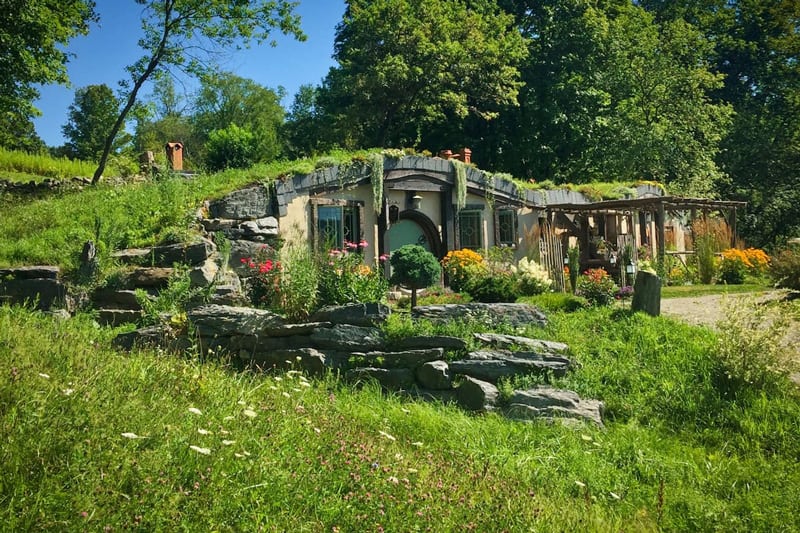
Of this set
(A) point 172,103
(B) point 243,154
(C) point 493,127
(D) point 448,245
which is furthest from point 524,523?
(A) point 172,103

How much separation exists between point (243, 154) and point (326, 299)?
8.24 metres

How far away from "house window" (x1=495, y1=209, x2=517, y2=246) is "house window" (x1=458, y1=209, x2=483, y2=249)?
66 cm

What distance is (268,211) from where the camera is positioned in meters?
11.1

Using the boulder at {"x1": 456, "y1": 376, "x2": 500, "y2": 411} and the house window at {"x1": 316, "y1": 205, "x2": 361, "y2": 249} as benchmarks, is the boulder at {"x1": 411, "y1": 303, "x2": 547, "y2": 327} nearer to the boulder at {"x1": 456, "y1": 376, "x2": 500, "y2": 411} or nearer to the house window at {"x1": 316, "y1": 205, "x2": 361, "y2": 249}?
the boulder at {"x1": 456, "y1": 376, "x2": 500, "y2": 411}

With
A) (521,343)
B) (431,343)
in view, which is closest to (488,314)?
(521,343)

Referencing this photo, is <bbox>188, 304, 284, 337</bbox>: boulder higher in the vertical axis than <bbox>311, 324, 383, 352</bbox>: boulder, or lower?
higher

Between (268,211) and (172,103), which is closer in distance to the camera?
(268,211)

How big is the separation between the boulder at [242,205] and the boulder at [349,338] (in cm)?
443

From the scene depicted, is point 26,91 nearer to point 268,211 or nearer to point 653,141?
point 268,211

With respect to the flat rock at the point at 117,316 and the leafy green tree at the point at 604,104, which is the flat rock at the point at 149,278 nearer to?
the flat rock at the point at 117,316

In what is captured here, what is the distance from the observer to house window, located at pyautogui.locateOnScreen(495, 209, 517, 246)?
15.3 m

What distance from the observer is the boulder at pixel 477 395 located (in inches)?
234

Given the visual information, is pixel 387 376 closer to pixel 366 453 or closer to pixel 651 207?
pixel 366 453

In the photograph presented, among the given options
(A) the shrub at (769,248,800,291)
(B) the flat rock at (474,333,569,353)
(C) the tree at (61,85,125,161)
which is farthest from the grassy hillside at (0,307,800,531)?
(C) the tree at (61,85,125,161)
